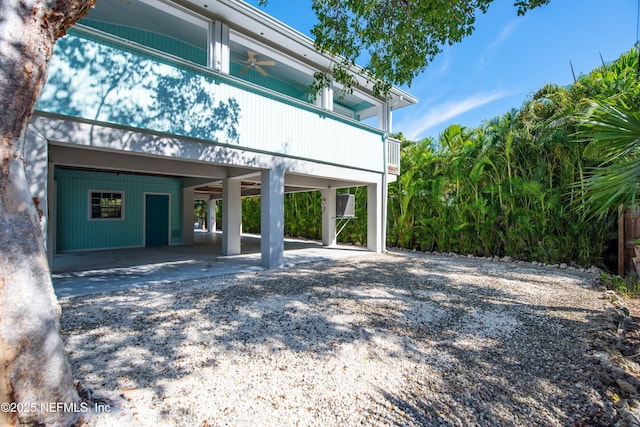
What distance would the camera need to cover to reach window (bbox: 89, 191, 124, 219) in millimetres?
10984

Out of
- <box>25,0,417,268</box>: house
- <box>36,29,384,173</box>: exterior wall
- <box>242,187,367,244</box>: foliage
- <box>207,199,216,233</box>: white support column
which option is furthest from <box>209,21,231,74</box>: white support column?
<box>207,199,216,233</box>: white support column

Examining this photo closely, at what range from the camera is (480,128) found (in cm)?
1099

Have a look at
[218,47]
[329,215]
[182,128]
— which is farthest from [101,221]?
[329,215]

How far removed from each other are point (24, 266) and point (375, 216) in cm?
1006

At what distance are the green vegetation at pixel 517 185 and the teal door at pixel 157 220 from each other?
944 centimetres

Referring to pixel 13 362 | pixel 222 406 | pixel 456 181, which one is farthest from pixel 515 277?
pixel 13 362

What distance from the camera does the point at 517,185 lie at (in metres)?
9.21

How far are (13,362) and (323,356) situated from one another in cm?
241

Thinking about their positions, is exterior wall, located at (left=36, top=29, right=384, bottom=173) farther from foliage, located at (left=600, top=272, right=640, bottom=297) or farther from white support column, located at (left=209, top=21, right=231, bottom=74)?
foliage, located at (left=600, top=272, right=640, bottom=297)

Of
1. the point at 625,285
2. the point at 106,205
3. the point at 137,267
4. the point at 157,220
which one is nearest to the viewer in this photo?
the point at 625,285

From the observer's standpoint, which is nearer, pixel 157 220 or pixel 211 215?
pixel 157 220

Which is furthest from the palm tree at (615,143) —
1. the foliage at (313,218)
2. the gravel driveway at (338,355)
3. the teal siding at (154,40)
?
the foliage at (313,218)

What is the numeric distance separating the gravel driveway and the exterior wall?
3.18 m

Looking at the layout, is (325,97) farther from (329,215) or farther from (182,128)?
(329,215)
